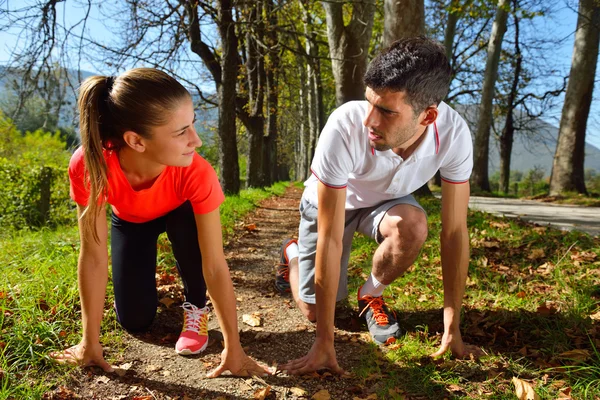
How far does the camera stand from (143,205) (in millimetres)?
2377

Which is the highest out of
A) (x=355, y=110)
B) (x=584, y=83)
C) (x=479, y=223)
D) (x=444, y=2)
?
(x=444, y=2)

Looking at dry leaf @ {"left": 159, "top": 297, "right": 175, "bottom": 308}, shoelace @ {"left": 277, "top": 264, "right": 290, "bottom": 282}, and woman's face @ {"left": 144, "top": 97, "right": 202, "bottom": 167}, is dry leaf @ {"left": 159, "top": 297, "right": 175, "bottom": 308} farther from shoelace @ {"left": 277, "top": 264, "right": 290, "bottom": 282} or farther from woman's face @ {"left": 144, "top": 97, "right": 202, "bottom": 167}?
woman's face @ {"left": 144, "top": 97, "right": 202, "bottom": 167}

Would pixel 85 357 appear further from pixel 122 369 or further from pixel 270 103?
pixel 270 103

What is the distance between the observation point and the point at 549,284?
316 centimetres

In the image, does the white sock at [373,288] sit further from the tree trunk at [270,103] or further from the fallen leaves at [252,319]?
the tree trunk at [270,103]

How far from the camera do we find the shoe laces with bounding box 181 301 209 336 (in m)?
2.52

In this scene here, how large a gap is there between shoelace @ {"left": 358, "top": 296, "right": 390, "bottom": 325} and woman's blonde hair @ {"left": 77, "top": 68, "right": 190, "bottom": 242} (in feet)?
5.70

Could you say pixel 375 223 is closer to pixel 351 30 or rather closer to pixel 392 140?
pixel 392 140

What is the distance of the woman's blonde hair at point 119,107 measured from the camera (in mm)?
1934

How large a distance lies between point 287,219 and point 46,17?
4.78m

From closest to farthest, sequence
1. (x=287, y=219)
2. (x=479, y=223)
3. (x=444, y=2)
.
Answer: (x=479, y=223) → (x=287, y=219) → (x=444, y=2)

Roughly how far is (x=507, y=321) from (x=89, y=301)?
8.09 ft

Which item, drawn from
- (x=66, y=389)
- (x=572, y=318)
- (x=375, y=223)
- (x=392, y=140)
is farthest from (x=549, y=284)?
(x=66, y=389)

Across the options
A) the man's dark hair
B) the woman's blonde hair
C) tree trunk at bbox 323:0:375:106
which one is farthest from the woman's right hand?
tree trunk at bbox 323:0:375:106
